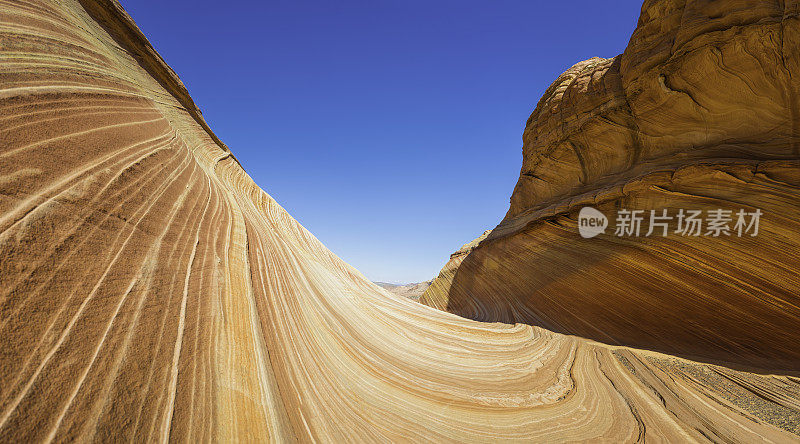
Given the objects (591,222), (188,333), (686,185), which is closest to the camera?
(188,333)

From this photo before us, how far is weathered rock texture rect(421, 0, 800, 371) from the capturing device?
4.37m

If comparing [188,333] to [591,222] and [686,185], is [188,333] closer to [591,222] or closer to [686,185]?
[686,185]

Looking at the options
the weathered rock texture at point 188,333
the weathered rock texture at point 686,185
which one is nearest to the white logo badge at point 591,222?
the weathered rock texture at point 686,185

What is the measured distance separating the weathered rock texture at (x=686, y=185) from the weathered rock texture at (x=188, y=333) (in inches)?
8.1

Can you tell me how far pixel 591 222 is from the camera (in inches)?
274

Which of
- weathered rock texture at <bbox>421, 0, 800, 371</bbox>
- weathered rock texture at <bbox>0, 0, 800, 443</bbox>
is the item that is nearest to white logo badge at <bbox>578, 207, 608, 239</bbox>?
weathered rock texture at <bbox>421, 0, 800, 371</bbox>

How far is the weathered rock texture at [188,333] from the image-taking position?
1.43 meters

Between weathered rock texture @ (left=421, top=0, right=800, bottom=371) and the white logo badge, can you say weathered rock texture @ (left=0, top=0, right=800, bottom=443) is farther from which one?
the white logo badge

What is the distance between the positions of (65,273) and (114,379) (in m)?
0.66

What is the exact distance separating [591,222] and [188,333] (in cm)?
796

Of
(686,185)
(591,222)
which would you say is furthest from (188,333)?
(591,222)

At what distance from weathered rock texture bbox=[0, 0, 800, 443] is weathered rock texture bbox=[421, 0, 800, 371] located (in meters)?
0.21

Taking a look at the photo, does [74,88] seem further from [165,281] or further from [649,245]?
[649,245]

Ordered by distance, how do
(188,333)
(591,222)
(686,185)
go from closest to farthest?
1. (188,333)
2. (686,185)
3. (591,222)
